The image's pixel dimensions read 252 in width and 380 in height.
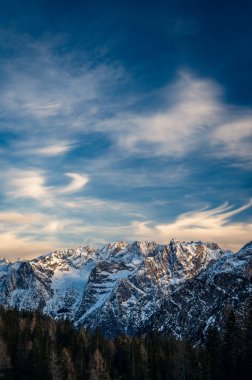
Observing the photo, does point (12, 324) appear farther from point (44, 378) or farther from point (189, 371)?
point (189, 371)

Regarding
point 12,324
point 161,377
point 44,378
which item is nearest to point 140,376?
point 161,377

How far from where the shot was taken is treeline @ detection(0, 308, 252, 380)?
110938 millimetres

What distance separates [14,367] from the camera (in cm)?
15050

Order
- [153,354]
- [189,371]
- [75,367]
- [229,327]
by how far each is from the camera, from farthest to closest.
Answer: [153,354] < [75,367] < [189,371] < [229,327]

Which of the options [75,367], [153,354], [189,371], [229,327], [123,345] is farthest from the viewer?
[123,345]

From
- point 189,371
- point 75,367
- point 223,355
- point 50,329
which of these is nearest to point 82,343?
point 50,329

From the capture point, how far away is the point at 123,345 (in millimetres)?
186875

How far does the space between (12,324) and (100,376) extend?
157 ft

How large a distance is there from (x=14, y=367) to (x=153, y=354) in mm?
44843

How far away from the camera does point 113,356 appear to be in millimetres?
176125

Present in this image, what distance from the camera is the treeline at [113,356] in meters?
111

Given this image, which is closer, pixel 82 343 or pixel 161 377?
pixel 161 377

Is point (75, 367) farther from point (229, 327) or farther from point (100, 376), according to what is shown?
point (229, 327)

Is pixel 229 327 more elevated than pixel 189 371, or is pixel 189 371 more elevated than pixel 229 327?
pixel 229 327
